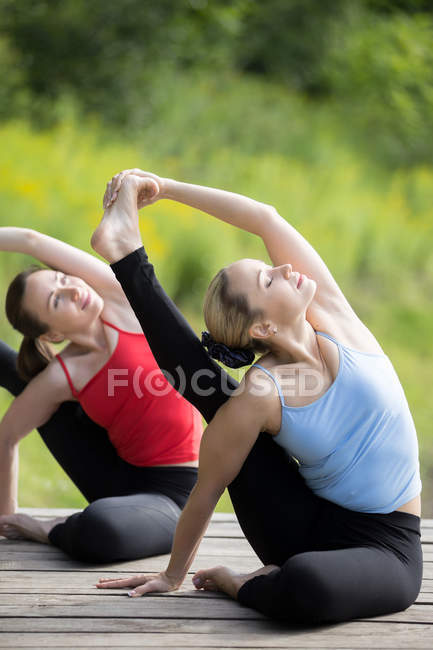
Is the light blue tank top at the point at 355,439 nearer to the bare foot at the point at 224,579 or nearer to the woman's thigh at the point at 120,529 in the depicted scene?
the bare foot at the point at 224,579

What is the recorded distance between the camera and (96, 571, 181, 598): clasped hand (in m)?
1.96

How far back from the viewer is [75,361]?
2.46 meters

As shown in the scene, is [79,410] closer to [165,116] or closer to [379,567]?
[379,567]

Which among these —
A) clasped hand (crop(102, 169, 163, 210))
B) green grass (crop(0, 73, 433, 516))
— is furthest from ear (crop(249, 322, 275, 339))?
green grass (crop(0, 73, 433, 516))

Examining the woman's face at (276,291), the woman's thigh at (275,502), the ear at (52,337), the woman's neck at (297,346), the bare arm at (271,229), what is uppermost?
the bare arm at (271,229)

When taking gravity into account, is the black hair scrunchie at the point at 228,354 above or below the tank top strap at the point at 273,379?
above

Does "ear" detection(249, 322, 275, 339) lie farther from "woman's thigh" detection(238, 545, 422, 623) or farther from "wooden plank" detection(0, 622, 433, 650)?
"wooden plank" detection(0, 622, 433, 650)

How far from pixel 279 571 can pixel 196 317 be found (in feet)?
14.6

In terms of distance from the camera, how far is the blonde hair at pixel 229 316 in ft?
6.15

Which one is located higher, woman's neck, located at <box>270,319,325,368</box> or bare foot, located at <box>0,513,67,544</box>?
woman's neck, located at <box>270,319,325,368</box>

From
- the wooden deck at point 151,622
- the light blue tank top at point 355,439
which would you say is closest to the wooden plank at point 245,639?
the wooden deck at point 151,622

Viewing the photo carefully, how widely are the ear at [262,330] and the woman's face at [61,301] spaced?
727 millimetres

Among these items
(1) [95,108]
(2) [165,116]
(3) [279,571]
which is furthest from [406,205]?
(3) [279,571]

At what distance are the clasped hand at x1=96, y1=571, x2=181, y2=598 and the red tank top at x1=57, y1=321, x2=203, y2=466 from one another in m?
0.51
